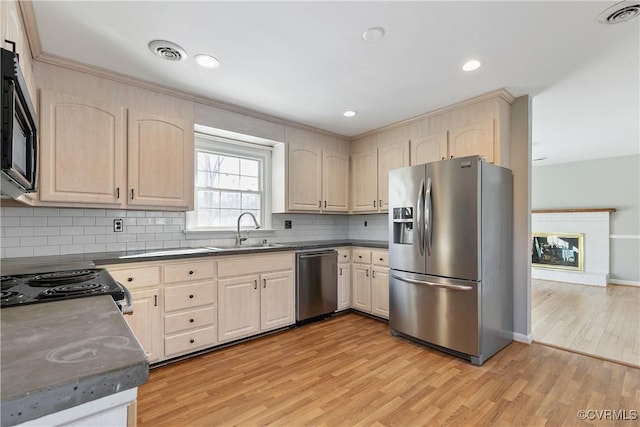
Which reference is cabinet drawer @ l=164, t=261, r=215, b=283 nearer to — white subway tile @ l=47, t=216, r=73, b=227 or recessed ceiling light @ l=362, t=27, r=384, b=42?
white subway tile @ l=47, t=216, r=73, b=227

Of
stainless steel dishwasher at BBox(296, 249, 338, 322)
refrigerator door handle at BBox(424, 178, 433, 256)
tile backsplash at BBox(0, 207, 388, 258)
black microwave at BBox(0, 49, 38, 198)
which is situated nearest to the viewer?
black microwave at BBox(0, 49, 38, 198)

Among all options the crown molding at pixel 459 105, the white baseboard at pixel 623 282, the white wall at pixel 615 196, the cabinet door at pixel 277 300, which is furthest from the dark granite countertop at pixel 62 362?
the white baseboard at pixel 623 282

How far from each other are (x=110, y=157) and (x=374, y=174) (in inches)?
115

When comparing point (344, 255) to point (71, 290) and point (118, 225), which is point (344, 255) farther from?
point (71, 290)

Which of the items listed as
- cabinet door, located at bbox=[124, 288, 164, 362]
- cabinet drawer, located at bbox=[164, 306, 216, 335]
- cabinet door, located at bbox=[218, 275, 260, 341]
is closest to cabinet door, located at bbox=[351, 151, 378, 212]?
Answer: cabinet door, located at bbox=[218, 275, 260, 341]

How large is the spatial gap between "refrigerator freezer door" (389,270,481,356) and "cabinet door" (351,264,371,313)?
23.9 inches

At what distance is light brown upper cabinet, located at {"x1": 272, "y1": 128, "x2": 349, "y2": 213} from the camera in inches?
148

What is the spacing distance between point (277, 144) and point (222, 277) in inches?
69.9

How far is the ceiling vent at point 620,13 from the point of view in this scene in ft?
5.82

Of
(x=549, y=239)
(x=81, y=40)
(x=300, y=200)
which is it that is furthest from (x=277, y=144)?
(x=549, y=239)

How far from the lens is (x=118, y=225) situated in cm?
276

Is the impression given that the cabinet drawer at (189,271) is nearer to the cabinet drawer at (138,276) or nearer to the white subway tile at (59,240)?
the cabinet drawer at (138,276)

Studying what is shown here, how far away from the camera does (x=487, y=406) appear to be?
2.00m

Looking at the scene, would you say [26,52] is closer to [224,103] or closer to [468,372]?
[224,103]
